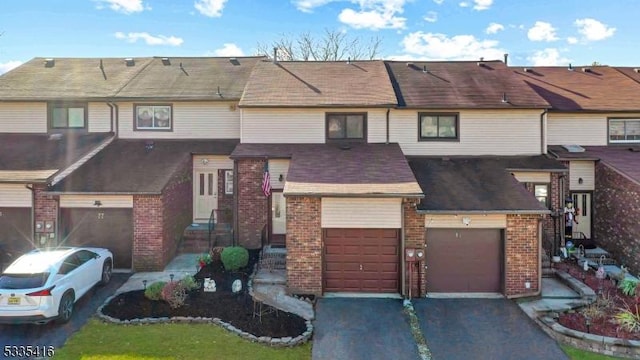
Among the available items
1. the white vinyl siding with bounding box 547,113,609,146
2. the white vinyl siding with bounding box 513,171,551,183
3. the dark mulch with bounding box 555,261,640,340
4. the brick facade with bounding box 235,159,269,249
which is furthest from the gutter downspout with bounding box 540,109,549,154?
the brick facade with bounding box 235,159,269,249

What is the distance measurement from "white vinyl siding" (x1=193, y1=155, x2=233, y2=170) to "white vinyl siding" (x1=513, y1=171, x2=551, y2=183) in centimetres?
Result: 1118

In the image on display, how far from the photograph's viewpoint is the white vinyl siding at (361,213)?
11664 mm

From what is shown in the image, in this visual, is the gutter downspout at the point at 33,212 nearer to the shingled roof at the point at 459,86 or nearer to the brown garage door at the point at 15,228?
the brown garage door at the point at 15,228

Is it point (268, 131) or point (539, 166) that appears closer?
point (539, 166)

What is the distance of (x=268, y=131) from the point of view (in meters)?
16.0

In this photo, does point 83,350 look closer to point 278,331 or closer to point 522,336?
point 278,331

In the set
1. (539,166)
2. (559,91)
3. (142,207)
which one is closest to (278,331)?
(142,207)

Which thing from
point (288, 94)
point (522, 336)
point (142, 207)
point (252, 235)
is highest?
point (288, 94)

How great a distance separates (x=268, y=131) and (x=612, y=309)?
12.2m

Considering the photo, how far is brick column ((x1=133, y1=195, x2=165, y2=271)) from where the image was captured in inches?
531

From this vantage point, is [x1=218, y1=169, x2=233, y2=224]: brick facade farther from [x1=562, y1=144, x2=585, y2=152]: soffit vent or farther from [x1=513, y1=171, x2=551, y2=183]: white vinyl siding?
[x1=562, y1=144, x2=585, y2=152]: soffit vent

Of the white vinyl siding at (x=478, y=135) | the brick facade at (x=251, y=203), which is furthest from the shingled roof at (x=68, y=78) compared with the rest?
the white vinyl siding at (x=478, y=135)

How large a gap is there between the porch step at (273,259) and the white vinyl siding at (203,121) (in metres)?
6.02

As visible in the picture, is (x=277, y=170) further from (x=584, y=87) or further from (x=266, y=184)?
(x=584, y=87)
